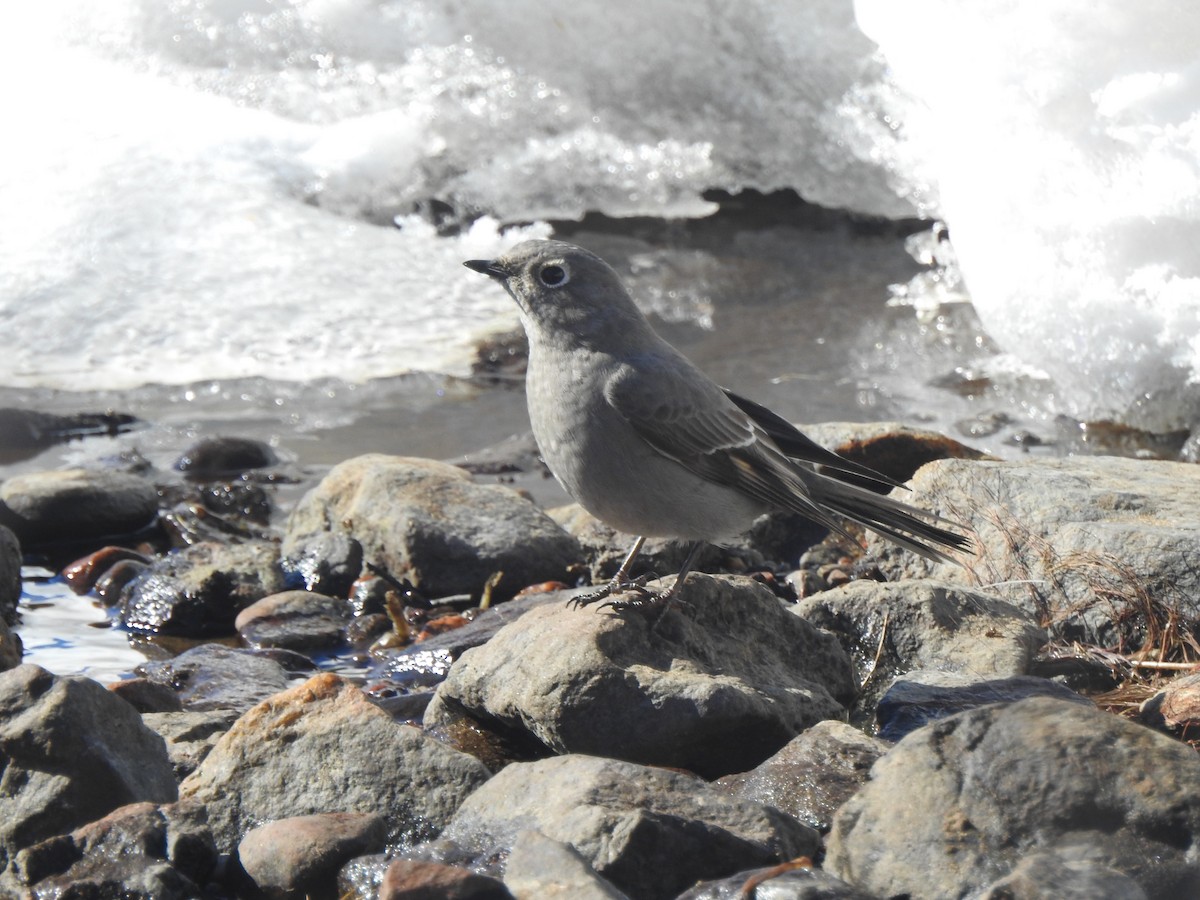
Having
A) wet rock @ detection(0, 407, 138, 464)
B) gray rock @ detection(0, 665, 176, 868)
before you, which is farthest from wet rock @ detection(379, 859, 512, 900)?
wet rock @ detection(0, 407, 138, 464)

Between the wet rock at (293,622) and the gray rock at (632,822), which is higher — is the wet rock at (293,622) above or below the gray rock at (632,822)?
below

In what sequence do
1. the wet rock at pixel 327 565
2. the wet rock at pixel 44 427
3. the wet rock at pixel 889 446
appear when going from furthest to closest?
the wet rock at pixel 44 427 → the wet rock at pixel 889 446 → the wet rock at pixel 327 565

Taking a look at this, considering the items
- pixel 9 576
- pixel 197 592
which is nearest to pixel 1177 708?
pixel 197 592

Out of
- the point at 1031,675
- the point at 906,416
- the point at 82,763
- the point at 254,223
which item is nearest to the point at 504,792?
the point at 82,763

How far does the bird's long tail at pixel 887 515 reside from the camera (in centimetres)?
493

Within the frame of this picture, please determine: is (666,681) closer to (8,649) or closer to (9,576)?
(8,649)

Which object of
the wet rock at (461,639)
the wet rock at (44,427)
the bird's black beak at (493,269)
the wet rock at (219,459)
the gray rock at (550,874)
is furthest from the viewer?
the wet rock at (44,427)

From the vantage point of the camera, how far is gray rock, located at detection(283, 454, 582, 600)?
6586mm

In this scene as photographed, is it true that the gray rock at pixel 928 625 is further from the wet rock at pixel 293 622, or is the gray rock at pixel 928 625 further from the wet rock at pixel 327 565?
the wet rock at pixel 327 565

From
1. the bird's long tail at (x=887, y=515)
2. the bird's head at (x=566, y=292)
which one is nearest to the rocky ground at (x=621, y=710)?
the bird's long tail at (x=887, y=515)

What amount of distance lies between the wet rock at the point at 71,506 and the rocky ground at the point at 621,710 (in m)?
0.03

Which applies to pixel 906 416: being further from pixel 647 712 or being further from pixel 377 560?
pixel 647 712

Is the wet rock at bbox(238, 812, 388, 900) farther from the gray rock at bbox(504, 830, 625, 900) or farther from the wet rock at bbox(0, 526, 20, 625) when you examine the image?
the wet rock at bbox(0, 526, 20, 625)

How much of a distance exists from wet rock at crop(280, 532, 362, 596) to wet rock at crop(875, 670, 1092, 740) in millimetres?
2856
